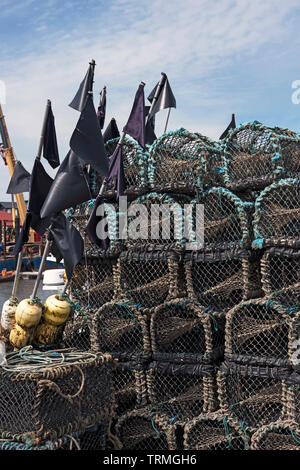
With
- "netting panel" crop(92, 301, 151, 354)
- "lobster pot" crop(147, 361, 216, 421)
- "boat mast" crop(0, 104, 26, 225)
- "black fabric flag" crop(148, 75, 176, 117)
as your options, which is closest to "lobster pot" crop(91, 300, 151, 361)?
"netting panel" crop(92, 301, 151, 354)

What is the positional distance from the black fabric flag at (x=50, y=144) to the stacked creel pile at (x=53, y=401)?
5.18 feet

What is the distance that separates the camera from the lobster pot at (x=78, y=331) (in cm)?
428

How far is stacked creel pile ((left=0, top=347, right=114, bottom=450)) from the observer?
3.07m

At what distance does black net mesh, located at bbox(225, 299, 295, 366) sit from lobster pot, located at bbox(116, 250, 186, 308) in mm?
506

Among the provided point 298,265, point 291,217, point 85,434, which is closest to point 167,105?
point 291,217

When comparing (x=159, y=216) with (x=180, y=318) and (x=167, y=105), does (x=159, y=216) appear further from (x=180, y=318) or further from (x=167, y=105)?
(x=167, y=105)

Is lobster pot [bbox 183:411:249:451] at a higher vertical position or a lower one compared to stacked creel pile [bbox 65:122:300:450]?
lower

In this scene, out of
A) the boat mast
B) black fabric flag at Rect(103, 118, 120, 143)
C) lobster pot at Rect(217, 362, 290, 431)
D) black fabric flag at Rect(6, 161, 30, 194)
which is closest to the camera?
lobster pot at Rect(217, 362, 290, 431)

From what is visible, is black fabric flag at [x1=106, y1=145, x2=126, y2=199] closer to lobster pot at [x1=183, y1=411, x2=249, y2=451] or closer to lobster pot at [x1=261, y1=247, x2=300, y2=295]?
lobster pot at [x1=261, y1=247, x2=300, y2=295]

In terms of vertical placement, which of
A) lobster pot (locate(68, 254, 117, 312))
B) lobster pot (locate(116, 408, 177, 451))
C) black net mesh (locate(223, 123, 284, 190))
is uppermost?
black net mesh (locate(223, 123, 284, 190))

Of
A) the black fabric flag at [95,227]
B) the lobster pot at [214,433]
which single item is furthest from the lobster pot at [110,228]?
the lobster pot at [214,433]

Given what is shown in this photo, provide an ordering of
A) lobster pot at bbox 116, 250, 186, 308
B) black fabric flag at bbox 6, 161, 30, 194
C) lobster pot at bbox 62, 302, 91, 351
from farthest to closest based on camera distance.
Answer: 1. black fabric flag at bbox 6, 161, 30, 194
2. lobster pot at bbox 62, 302, 91, 351
3. lobster pot at bbox 116, 250, 186, 308

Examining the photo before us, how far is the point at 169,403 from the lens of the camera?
395cm

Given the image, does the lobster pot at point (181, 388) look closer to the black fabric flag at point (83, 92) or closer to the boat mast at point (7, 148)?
the black fabric flag at point (83, 92)
